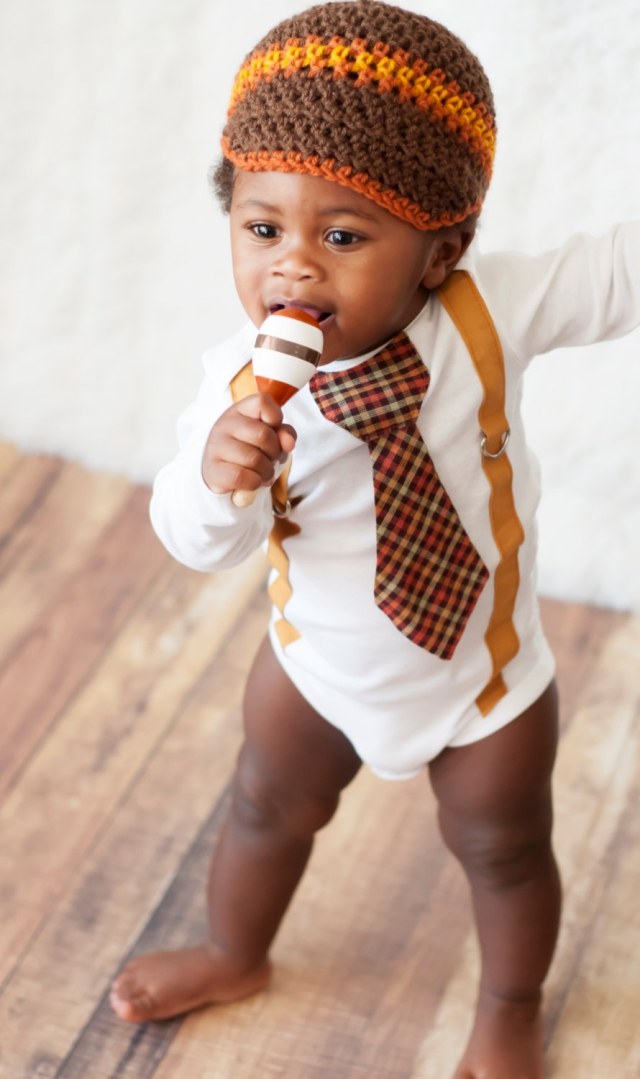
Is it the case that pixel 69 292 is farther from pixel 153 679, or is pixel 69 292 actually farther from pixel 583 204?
pixel 583 204

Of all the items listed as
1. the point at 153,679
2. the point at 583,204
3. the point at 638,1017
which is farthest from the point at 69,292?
the point at 638,1017

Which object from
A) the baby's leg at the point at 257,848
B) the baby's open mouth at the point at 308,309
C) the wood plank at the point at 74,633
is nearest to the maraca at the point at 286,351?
the baby's open mouth at the point at 308,309

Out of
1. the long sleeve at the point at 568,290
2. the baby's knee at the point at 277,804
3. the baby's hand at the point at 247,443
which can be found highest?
the long sleeve at the point at 568,290

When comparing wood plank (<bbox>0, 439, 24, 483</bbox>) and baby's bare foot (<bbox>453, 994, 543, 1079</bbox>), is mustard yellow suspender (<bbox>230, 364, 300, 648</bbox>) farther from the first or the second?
wood plank (<bbox>0, 439, 24, 483</bbox>)

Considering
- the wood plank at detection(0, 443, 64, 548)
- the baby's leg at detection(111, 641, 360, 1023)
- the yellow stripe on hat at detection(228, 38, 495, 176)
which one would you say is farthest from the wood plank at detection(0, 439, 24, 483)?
the yellow stripe on hat at detection(228, 38, 495, 176)

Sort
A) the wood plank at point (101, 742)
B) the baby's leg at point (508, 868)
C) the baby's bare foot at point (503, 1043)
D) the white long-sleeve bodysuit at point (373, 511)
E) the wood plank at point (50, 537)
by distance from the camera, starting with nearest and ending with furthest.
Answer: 1. the white long-sleeve bodysuit at point (373, 511)
2. the baby's leg at point (508, 868)
3. the baby's bare foot at point (503, 1043)
4. the wood plank at point (101, 742)
5. the wood plank at point (50, 537)

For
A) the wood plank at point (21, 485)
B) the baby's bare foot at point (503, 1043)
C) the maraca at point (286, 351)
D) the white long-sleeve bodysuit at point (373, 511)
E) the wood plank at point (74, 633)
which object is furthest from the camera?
the wood plank at point (21, 485)

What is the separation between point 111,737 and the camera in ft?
5.24

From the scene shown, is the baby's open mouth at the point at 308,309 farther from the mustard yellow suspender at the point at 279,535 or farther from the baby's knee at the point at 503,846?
the baby's knee at the point at 503,846

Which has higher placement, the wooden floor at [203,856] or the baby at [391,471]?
the baby at [391,471]

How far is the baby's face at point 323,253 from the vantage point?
89 centimetres

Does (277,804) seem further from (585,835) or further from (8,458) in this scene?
(8,458)

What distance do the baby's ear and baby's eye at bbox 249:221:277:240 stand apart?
0.35 ft

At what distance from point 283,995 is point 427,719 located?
1.34 ft
